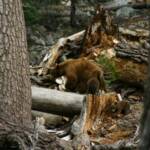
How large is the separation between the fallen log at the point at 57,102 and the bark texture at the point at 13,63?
93cm

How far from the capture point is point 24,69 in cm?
555

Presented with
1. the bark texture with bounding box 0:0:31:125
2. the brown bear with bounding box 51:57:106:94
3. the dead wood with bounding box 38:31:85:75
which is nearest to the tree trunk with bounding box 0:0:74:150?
the bark texture with bounding box 0:0:31:125

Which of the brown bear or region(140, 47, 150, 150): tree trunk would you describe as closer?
region(140, 47, 150, 150): tree trunk

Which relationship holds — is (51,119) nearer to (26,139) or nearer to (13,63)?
(13,63)

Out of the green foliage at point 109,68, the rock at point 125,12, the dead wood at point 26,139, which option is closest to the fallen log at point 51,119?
the green foliage at point 109,68

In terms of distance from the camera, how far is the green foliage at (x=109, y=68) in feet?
Result: 25.3

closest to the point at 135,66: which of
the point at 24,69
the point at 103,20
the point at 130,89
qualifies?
the point at 130,89

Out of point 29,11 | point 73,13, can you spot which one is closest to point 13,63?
point 29,11

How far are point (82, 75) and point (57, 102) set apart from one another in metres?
0.82

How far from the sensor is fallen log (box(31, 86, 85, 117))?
6477mm

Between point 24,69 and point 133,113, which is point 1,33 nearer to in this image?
point 24,69

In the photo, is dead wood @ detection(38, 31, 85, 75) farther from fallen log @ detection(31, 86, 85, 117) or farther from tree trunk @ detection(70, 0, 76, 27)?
tree trunk @ detection(70, 0, 76, 27)

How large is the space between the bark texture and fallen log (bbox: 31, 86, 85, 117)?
36.7 inches

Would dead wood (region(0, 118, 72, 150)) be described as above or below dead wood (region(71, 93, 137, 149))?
above
